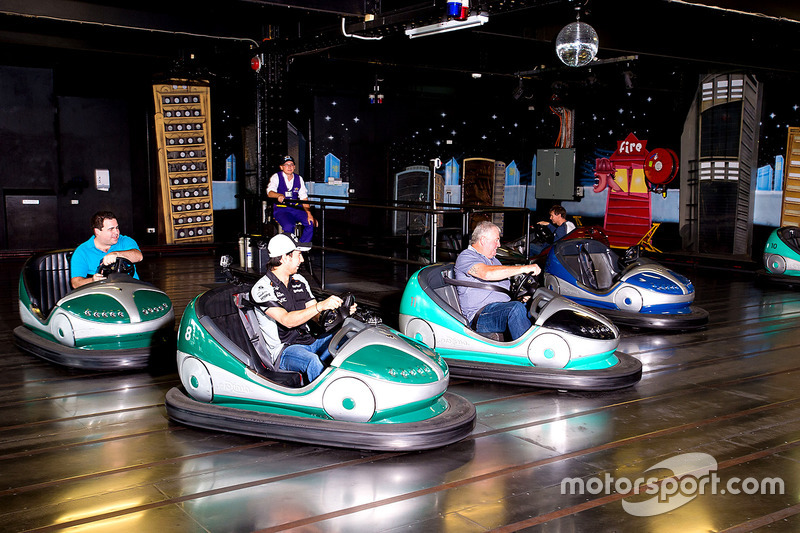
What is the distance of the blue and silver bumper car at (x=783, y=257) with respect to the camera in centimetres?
746

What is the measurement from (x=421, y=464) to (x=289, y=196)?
15.4 feet

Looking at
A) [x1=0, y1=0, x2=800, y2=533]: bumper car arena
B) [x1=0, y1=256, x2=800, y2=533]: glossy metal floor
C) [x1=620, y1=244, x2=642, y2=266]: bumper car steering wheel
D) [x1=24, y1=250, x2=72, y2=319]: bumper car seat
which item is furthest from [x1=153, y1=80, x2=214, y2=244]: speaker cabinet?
[x1=620, y1=244, x2=642, y2=266]: bumper car steering wheel

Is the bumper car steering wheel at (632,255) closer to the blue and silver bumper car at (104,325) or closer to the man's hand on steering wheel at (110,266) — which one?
the blue and silver bumper car at (104,325)

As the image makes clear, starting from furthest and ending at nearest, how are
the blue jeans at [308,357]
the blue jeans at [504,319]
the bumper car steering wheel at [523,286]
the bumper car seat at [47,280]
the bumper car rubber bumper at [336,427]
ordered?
the bumper car seat at [47,280] → the bumper car steering wheel at [523,286] → the blue jeans at [504,319] → the blue jeans at [308,357] → the bumper car rubber bumper at [336,427]

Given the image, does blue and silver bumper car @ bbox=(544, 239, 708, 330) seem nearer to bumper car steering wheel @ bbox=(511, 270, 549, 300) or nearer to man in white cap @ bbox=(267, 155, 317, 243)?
bumper car steering wheel @ bbox=(511, 270, 549, 300)

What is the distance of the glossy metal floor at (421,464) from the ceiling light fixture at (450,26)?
8.12 ft

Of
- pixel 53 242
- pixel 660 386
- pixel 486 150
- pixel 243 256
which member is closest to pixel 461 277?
pixel 660 386

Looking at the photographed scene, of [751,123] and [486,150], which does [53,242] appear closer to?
[486,150]

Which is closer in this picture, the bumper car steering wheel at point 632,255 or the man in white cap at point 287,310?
the man in white cap at point 287,310

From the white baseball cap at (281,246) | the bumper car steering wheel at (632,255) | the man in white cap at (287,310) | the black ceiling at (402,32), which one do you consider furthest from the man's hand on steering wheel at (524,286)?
the bumper car steering wheel at (632,255)

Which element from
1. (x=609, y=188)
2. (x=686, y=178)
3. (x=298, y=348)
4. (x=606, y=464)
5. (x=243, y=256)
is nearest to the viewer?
(x=606, y=464)

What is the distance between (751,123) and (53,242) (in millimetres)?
9168

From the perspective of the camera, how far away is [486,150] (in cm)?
1305

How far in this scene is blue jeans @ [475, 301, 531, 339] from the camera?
3859mm
